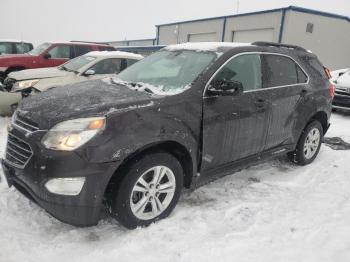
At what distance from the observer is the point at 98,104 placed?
3.21 metres

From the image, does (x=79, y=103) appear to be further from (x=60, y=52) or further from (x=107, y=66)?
(x=60, y=52)

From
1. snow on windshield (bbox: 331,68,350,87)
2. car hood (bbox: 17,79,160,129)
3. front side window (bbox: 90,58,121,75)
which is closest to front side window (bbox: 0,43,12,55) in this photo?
front side window (bbox: 90,58,121,75)

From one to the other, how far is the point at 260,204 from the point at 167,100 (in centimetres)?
165

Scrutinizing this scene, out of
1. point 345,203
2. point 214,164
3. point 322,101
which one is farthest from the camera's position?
point 322,101

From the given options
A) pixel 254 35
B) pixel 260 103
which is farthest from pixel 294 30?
pixel 260 103

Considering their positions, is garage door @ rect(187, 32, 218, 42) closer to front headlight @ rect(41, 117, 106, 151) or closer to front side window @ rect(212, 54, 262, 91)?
front side window @ rect(212, 54, 262, 91)

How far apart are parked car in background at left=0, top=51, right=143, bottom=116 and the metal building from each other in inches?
419

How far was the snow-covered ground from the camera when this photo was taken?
305 cm

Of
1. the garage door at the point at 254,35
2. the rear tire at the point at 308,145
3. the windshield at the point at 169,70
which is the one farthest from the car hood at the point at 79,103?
the garage door at the point at 254,35

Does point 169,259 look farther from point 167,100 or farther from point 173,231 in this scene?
point 167,100

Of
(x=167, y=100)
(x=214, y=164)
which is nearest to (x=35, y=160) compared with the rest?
(x=167, y=100)

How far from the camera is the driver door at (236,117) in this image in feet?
12.3

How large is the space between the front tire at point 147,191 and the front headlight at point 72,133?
460 millimetres

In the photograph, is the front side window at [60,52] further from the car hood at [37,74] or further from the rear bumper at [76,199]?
the rear bumper at [76,199]
